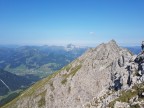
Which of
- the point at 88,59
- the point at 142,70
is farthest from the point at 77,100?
the point at 142,70

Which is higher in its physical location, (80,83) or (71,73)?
(71,73)

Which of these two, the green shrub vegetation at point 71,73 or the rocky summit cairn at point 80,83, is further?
the green shrub vegetation at point 71,73

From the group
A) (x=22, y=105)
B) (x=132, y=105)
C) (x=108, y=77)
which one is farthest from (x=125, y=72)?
(x=22, y=105)

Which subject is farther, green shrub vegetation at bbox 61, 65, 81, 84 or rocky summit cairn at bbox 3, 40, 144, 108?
green shrub vegetation at bbox 61, 65, 81, 84

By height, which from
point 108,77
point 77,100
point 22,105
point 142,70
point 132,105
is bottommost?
point 22,105

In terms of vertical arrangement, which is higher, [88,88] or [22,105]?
[88,88]

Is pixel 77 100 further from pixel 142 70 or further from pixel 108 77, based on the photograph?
pixel 142 70

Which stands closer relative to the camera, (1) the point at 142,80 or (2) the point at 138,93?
(2) the point at 138,93

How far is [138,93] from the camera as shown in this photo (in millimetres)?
58281

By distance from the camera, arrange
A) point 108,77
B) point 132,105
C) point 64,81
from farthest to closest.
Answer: point 64,81
point 108,77
point 132,105

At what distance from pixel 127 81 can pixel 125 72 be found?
4.91m

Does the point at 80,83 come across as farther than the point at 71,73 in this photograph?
No

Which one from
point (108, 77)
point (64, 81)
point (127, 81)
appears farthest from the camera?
point (64, 81)

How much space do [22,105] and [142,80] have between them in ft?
461
